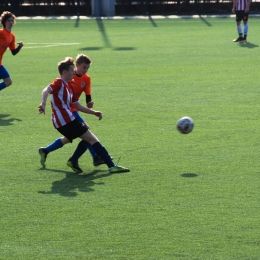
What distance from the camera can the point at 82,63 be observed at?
952cm

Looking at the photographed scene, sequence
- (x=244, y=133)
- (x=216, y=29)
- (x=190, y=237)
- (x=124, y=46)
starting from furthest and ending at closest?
1. (x=216, y=29)
2. (x=124, y=46)
3. (x=244, y=133)
4. (x=190, y=237)

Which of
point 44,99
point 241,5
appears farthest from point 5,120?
point 241,5

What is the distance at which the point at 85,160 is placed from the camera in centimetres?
1008

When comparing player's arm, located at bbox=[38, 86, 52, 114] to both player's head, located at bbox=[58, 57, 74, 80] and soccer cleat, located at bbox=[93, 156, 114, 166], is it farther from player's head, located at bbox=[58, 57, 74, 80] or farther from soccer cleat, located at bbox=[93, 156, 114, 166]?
soccer cleat, located at bbox=[93, 156, 114, 166]

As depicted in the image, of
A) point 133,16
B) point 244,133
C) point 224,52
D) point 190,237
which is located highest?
point 190,237

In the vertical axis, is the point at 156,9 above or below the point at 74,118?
below

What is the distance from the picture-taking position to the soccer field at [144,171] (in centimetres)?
673

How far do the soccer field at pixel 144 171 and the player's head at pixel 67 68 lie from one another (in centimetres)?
122

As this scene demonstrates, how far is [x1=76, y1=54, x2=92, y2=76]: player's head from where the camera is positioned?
944 cm

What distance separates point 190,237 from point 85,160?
11.6ft

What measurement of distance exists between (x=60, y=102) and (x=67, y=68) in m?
0.42

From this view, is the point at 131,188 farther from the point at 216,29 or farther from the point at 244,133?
the point at 216,29

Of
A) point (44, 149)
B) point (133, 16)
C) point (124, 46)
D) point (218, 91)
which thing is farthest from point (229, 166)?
point (133, 16)

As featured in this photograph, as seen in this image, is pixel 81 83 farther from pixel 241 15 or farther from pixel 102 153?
pixel 241 15
